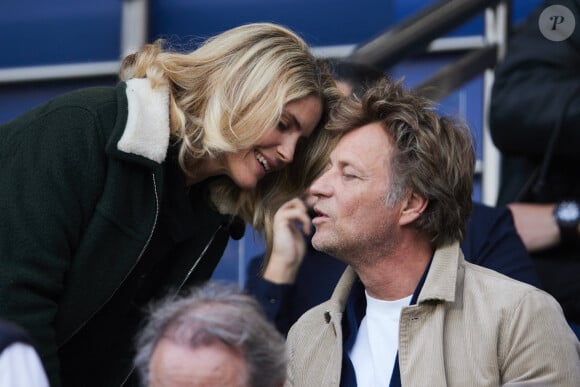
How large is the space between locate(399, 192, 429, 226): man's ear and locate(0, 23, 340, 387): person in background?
359 millimetres

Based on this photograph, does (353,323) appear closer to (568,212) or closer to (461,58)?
(568,212)

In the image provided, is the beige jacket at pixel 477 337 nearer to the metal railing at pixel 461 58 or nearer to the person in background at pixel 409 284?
the person in background at pixel 409 284

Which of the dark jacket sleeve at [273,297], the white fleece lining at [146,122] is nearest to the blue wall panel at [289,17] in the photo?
the dark jacket sleeve at [273,297]

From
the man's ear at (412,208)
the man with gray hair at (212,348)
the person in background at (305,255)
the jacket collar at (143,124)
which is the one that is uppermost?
the jacket collar at (143,124)

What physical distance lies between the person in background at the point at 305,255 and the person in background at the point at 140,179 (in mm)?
428

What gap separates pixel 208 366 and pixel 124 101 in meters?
1.27

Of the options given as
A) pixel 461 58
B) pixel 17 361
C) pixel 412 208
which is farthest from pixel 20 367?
pixel 461 58

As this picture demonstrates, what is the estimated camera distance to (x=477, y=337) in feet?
11.7

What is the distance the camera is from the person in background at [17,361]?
281 centimetres

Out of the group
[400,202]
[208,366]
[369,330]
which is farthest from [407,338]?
[208,366]

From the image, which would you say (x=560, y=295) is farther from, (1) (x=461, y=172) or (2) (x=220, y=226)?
(2) (x=220, y=226)

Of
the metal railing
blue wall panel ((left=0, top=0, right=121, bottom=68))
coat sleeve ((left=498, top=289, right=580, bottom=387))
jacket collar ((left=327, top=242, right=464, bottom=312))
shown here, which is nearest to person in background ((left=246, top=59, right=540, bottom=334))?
the metal railing

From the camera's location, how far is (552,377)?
11.4ft

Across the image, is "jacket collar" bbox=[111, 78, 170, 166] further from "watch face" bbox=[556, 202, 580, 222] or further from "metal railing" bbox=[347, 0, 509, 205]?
"watch face" bbox=[556, 202, 580, 222]
